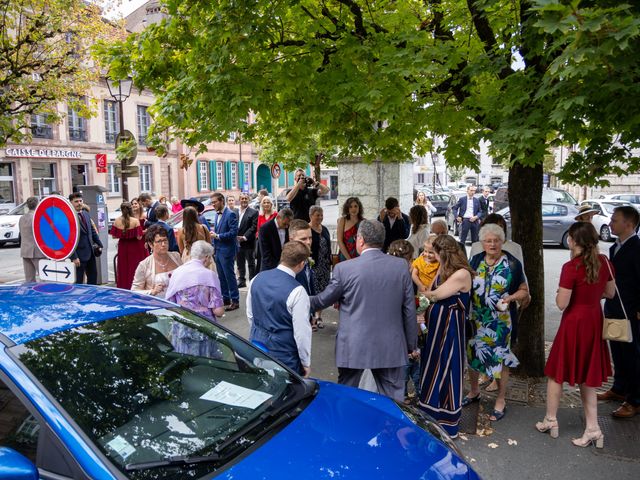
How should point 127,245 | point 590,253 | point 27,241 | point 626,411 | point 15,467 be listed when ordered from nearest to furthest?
1. point 15,467
2. point 590,253
3. point 626,411
4. point 127,245
5. point 27,241

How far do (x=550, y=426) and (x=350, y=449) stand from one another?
2833mm

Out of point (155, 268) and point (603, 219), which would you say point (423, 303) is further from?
point (603, 219)

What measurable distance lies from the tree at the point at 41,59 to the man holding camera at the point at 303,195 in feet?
17.4

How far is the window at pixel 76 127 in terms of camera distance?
31.1 meters

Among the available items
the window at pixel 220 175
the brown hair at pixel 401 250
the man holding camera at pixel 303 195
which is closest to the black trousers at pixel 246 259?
the man holding camera at pixel 303 195

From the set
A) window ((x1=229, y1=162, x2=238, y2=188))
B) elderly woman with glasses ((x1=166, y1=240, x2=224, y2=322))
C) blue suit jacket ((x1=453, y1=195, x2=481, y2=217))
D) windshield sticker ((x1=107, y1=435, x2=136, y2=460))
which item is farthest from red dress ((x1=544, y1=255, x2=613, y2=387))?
window ((x1=229, y1=162, x2=238, y2=188))

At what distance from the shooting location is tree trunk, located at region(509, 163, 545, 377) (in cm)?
560

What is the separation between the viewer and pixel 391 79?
5090mm

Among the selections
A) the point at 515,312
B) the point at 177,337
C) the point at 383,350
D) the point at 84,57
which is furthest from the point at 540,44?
the point at 84,57

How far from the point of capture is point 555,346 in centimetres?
449

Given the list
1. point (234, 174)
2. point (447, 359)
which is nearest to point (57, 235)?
point (447, 359)

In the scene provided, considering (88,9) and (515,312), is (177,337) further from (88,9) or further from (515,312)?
(88,9)

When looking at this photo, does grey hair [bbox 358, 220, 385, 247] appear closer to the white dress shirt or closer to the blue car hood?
the white dress shirt

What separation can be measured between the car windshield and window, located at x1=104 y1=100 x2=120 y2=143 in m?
33.3
